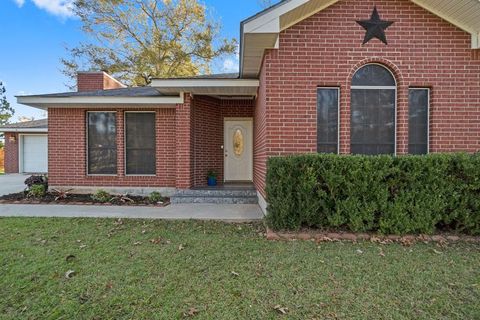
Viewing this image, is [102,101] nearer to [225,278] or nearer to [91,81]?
[91,81]

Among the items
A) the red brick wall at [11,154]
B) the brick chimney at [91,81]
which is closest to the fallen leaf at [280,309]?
the brick chimney at [91,81]

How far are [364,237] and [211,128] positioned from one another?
6.00 meters

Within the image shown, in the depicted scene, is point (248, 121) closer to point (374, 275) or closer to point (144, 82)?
point (374, 275)

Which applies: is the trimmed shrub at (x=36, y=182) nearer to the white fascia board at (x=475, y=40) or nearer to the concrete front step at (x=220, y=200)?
the concrete front step at (x=220, y=200)

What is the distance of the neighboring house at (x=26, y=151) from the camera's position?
670 inches

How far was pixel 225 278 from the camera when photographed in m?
3.21

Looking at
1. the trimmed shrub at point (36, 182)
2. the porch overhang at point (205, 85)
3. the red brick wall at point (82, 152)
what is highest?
the porch overhang at point (205, 85)

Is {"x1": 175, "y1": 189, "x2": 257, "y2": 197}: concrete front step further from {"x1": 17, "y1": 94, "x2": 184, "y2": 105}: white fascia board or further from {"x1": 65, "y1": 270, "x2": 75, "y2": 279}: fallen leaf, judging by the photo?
{"x1": 65, "y1": 270, "x2": 75, "y2": 279}: fallen leaf

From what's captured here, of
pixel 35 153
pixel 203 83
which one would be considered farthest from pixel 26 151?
pixel 203 83

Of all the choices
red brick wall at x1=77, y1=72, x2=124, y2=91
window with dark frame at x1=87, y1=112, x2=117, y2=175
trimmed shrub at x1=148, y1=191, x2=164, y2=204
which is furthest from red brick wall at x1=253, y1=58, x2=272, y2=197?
red brick wall at x1=77, y1=72, x2=124, y2=91

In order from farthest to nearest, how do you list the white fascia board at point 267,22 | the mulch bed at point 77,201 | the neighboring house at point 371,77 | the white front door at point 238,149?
the white front door at point 238,149 → the mulch bed at point 77,201 → the neighboring house at point 371,77 → the white fascia board at point 267,22

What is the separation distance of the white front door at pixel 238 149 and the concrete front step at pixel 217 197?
2086 millimetres

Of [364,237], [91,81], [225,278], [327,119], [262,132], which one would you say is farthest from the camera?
[91,81]

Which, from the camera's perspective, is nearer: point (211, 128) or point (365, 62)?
point (365, 62)
